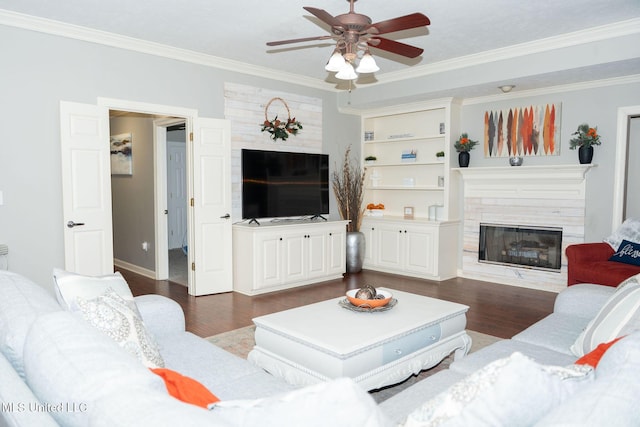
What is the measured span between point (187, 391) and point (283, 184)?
471cm

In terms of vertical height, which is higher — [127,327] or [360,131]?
[360,131]

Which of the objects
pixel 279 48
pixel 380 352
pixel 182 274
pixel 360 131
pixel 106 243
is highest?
pixel 279 48

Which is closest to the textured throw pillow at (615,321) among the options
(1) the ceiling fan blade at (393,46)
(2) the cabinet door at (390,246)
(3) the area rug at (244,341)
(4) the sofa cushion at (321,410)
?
(3) the area rug at (244,341)

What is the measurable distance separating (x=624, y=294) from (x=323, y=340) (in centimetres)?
146

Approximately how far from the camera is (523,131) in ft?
18.5

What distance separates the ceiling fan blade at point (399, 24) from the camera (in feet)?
9.09

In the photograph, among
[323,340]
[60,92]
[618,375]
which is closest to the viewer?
[618,375]

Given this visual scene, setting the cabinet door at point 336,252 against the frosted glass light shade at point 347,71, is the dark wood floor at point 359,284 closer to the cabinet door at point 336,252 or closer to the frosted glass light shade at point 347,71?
the cabinet door at point 336,252

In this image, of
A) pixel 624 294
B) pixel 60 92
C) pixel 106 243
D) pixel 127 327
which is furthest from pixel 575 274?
pixel 60 92

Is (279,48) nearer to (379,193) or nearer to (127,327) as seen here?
(379,193)

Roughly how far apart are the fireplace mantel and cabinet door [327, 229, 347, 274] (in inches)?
70.0

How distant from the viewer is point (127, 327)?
5.82 feet

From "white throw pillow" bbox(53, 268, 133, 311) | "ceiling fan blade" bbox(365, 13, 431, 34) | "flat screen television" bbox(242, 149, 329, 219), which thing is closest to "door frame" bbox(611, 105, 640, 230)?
"ceiling fan blade" bbox(365, 13, 431, 34)

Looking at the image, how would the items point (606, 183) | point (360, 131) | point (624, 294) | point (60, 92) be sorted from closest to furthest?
point (624, 294) → point (60, 92) → point (606, 183) → point (360, 131)
